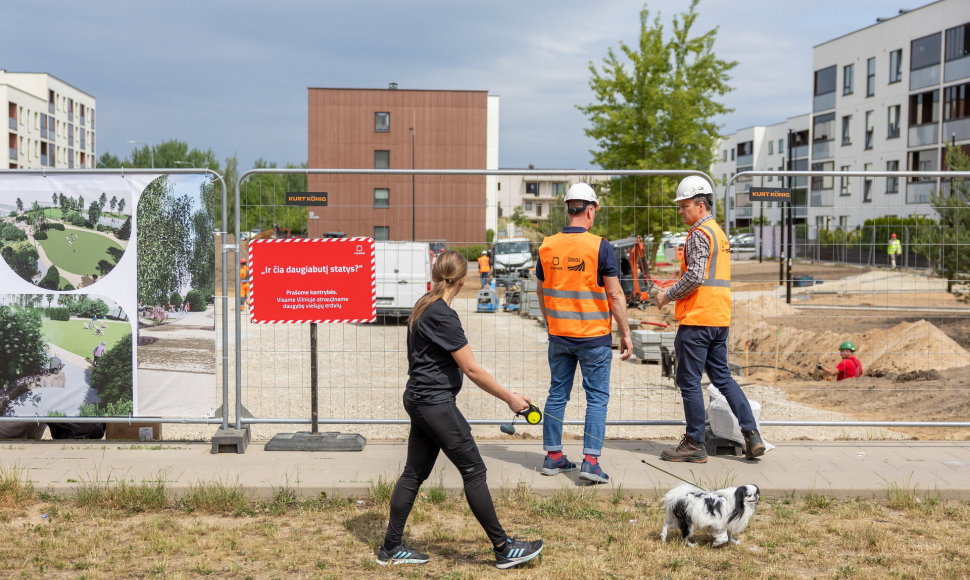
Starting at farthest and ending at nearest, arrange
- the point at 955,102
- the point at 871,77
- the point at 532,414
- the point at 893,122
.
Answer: the point at 871,77
the point at 893,122
the point at 955,102
the point at 532,414

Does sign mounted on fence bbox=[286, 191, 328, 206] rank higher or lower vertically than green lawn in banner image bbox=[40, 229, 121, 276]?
higher

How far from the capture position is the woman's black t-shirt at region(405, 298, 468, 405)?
15.0 feet

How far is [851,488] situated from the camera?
6219mm

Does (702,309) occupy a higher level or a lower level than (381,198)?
lower

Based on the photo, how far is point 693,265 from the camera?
6.55 m

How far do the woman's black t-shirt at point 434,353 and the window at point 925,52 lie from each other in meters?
50.0

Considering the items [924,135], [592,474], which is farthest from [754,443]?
[924,135]

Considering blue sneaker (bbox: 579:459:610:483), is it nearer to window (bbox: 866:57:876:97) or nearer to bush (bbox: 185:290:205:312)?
bush (bbox: 185:290:205:312)

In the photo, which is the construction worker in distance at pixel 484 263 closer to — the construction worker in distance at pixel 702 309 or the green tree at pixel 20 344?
the construction worker in distance at pixel 702 309

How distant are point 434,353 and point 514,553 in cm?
109

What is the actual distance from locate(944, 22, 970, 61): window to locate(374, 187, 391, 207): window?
4546 centimetres

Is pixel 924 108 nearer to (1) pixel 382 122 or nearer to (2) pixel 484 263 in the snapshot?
(1) pixel 382 122

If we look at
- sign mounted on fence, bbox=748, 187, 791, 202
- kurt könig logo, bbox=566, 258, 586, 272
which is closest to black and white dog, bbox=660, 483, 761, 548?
kurt könig logo, bbox=566, 258, 586, 272

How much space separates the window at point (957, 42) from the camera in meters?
45.0
